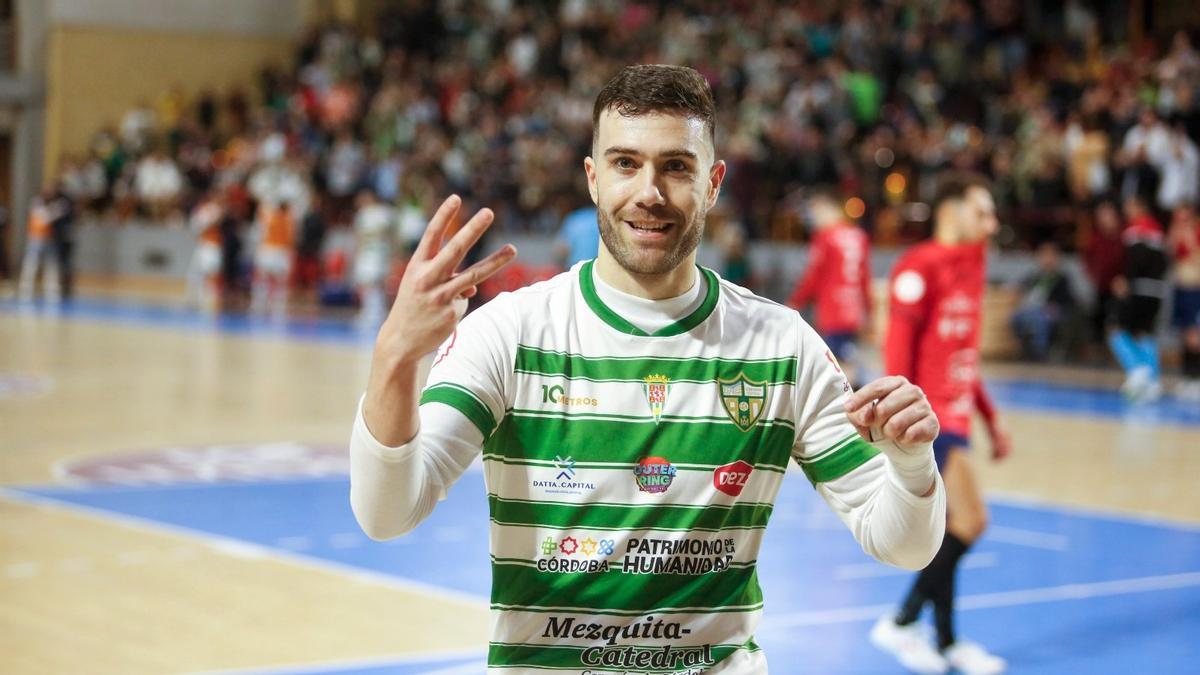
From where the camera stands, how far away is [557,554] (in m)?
3.21

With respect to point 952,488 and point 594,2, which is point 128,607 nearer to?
point 952,488

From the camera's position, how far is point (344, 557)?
28.6ft

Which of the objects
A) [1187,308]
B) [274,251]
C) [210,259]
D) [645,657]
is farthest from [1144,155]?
[645,657]

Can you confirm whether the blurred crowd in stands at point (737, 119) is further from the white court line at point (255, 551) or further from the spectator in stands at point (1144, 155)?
the white court line at point (255, 551)

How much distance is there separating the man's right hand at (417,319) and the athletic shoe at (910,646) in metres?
4.48

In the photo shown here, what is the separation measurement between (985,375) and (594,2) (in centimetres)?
1407

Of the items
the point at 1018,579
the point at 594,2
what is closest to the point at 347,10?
the point at 594,2

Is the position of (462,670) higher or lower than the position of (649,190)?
lower

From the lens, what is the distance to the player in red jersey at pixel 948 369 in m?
6.86

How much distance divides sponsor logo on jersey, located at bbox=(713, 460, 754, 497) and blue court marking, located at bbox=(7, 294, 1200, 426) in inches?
509

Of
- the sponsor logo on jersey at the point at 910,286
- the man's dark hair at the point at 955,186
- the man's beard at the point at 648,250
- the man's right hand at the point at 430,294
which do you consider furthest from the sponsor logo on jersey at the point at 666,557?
the man's dark hair at the point at 955,186

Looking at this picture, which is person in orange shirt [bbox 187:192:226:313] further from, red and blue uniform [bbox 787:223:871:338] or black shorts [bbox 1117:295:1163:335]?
red and blue uniform [bbox 787:223:871:338]

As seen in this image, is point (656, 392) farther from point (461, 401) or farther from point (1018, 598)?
point (1018, 598)

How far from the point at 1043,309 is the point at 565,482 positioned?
17.5m
